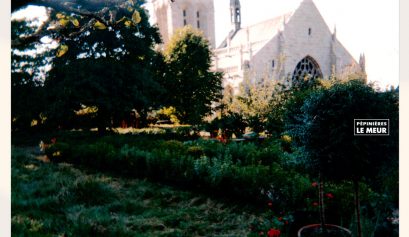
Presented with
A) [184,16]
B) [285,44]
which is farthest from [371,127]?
[184,16]

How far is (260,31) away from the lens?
3017cm

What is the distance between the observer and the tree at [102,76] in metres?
11.2

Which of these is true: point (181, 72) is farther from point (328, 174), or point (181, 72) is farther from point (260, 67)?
point (328, 174)

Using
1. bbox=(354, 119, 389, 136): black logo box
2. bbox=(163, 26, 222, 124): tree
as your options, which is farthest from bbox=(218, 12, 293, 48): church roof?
bbox=(354, 119, 389, 136): black logo box

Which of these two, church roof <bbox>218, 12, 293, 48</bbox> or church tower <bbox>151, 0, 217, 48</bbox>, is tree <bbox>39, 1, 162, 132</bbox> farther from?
church roof <bbox>218, 12, 293, 48</bbox>

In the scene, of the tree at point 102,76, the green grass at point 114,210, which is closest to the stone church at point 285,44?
the tree at point 102,76

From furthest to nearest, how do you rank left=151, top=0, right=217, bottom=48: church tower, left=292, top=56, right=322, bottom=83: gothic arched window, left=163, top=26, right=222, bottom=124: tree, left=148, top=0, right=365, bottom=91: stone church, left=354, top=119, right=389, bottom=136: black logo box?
left=151, top=0, right=217, bottom=48: church tower
left=292, top=56, right=322, bottom=83: gothic arched window
left=148, top=0, right=365, bottom=91: stone church
left=163, top=26, right=222, bottom=124: tree
left=354, top=119, right=389, bottom=136: black logo box

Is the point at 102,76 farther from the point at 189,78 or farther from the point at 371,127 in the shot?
the point at 371,127

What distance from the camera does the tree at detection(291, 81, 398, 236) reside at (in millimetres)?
3166

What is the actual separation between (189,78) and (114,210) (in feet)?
47.5

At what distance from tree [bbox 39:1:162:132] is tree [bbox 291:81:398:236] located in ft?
27.6

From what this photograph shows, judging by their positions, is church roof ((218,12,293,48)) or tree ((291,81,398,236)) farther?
church roof ((218,12,293,48))

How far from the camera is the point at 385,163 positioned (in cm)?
320

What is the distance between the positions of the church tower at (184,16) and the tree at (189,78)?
5.75m
